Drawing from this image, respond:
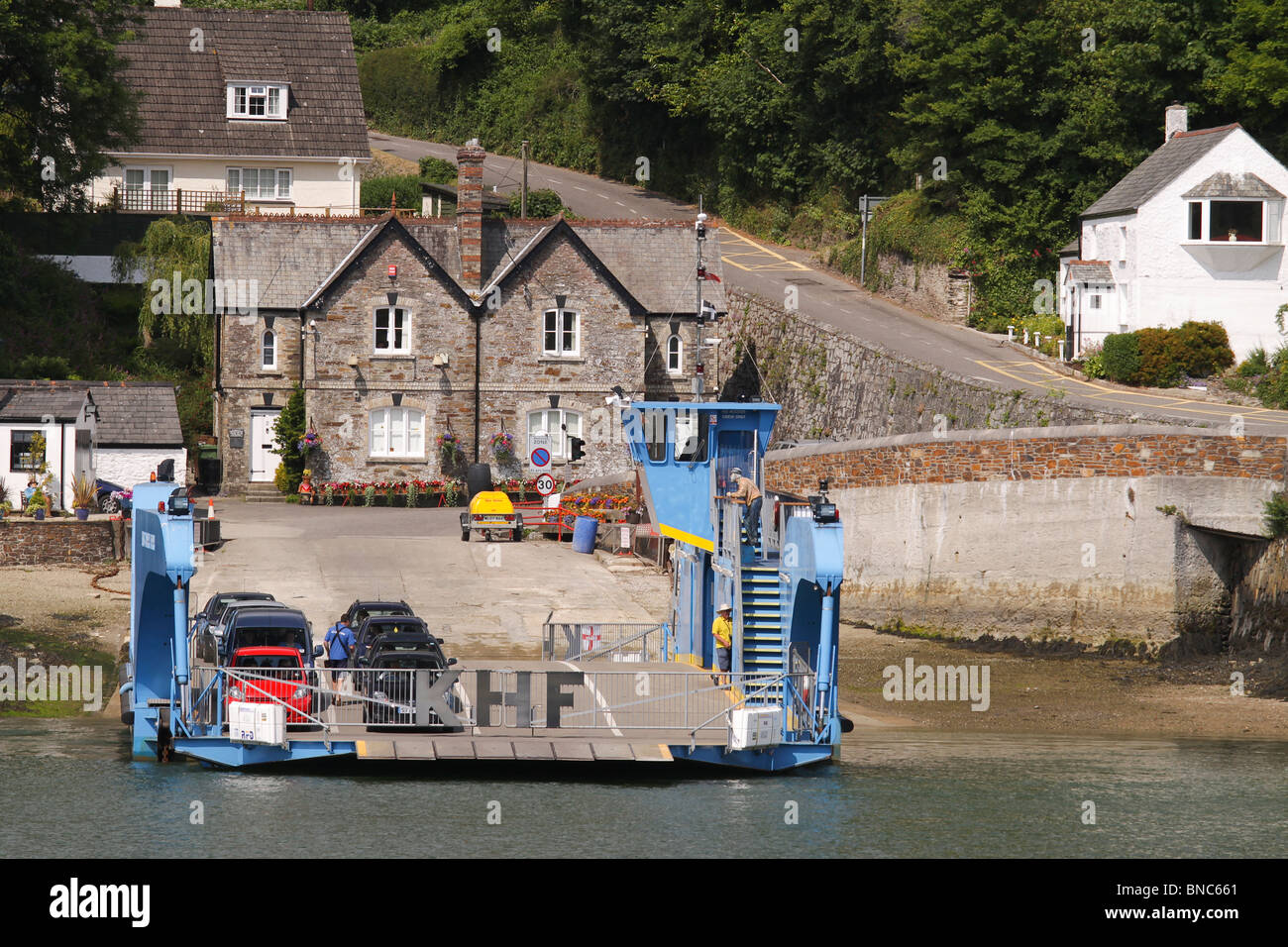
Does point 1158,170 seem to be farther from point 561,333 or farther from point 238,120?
point 238,120

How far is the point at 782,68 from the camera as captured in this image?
75.1m

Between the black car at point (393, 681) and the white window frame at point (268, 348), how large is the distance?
→ 93.3 ft

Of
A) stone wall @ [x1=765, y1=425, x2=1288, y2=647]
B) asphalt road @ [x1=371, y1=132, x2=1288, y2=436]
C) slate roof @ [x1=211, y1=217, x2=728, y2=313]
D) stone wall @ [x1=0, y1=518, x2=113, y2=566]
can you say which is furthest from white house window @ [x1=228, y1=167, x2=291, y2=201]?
→ stone wall @ [x1=765, y1=425, x2=1288, y2=647]

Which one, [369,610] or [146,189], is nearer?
[369,610]

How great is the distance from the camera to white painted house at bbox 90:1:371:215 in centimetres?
6675

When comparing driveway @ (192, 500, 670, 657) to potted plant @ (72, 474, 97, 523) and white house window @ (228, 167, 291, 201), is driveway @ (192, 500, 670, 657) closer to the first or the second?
potted plant @ (72, 474, 97, 523)

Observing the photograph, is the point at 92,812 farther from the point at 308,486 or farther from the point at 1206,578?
the point at 308,486

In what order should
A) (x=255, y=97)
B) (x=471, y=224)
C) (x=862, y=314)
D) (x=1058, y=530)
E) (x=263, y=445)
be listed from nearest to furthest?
(x=1058, y=530)
(x=263, y=445)
(x=471, y=224)
(x=862, y=314)
(x=255, y=97)

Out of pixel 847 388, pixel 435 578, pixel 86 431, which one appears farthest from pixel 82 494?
pixel 847 388

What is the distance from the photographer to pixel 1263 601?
119 feet

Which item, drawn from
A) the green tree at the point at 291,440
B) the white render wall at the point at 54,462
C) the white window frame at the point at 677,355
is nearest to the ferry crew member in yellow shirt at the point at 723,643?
the white render wall at the point at 54,462

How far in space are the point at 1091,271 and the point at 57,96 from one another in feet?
110

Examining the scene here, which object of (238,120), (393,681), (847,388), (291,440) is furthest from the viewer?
(238,120)

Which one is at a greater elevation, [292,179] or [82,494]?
[292,179]
